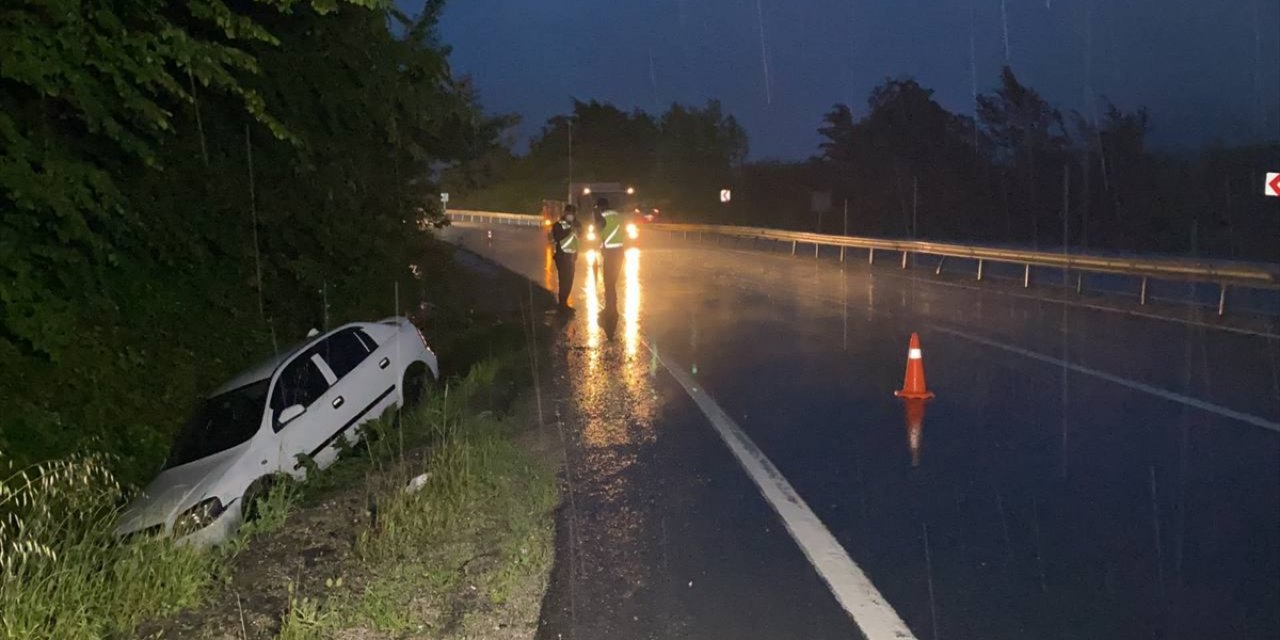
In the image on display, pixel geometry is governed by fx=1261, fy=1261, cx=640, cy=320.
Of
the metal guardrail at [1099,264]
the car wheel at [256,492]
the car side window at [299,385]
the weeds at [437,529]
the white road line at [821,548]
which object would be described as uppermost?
the metal guardrail at [1099,264]

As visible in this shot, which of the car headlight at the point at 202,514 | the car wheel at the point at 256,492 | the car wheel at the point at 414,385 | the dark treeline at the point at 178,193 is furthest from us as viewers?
the car wheel at the point at 414,385

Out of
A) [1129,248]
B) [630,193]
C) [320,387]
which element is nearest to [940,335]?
[320,387]

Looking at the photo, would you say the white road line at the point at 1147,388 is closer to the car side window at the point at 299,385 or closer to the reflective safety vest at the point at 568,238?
the reflective safety vest at the point at 568,238

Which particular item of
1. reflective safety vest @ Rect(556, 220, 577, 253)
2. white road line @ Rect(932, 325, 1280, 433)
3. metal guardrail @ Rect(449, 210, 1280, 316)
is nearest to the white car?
reflective safety vest @ Rect(556, 220, 577, 253)

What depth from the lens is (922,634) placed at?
5.76 meters

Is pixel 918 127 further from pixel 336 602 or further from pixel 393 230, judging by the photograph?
pixel 336 602

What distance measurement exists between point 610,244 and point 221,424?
819cm

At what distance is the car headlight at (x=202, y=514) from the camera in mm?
8297

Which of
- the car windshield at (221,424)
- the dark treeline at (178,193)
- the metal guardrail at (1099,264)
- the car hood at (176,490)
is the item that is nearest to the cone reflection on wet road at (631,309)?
the dark treeline at (178,193)

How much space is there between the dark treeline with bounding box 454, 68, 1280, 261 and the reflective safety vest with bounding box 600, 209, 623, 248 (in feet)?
84.8

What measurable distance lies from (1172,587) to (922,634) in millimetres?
1590

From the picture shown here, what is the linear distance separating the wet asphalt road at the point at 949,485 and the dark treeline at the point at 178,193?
349 cm

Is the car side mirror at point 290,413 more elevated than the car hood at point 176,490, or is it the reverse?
the car side mirror at point 290,413

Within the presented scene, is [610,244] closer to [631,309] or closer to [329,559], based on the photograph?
[631,309]
